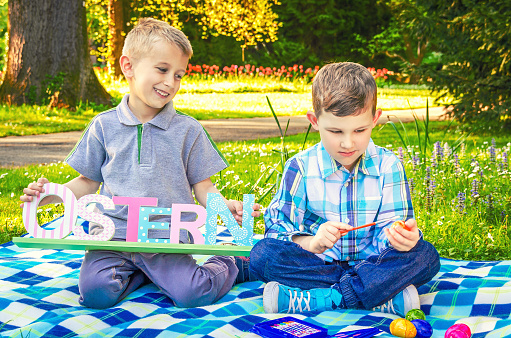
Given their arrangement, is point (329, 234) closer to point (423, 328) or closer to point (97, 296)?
point (423, 328)

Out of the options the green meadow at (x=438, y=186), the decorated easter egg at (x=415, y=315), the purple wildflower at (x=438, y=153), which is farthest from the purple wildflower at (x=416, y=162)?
the decorated easter egg at (x=415, y=315)

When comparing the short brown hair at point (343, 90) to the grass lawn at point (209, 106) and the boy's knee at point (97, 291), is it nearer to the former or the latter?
the boy's knee at point (97, 291)

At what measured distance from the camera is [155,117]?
262cm

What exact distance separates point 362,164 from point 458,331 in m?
0.78

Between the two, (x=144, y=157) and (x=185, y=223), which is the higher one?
(x=144, y=157)

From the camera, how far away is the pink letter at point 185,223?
97.3 inches

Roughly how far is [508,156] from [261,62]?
17.6m

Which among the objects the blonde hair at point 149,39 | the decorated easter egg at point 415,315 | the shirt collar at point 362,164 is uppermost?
the blonde hair at point 149,39

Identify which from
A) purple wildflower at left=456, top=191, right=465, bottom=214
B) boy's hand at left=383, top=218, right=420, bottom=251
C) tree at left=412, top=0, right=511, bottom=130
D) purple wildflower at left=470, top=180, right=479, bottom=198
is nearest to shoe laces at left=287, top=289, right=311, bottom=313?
boy's hand at left=383, top=218, right=420, bottom=251

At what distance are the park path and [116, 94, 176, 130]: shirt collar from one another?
90.3 inches

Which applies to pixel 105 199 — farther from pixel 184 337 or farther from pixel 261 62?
pixel 261 62

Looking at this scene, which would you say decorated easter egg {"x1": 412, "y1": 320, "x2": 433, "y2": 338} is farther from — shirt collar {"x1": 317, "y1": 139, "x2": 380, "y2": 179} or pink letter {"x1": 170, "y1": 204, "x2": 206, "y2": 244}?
pink letter {"x1": 170, "y1": 204, "x2": 206, "y2": 244}

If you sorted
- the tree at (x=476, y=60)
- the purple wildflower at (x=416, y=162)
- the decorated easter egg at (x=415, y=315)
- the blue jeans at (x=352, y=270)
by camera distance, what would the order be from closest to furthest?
the decorated easter egg at (x=415, y=315)
the blue jeans at (x=352, y=270)
the purple wildflower at (x=416, y=162)
the tree at (x=476, y=60)

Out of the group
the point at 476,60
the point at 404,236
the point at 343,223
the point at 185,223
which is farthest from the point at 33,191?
the point at 476,60
